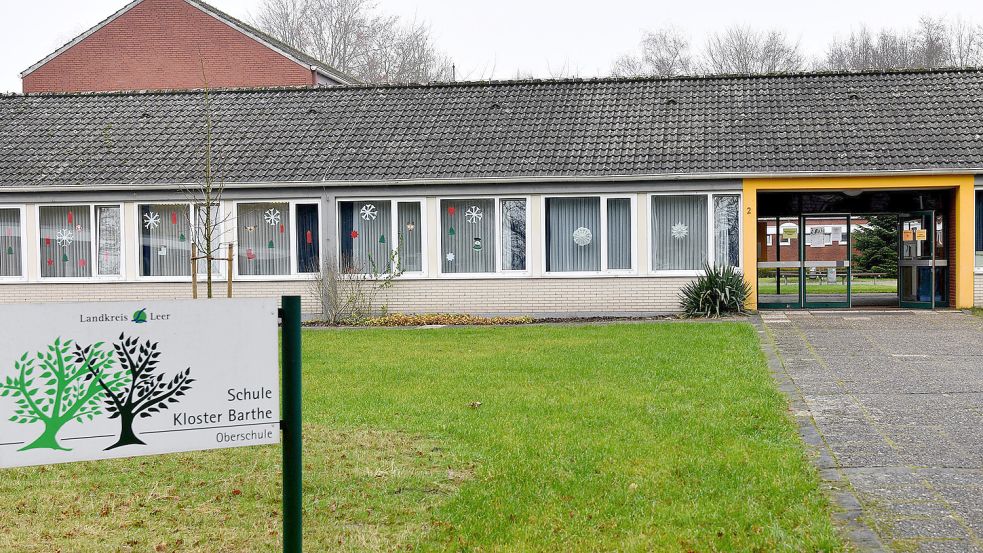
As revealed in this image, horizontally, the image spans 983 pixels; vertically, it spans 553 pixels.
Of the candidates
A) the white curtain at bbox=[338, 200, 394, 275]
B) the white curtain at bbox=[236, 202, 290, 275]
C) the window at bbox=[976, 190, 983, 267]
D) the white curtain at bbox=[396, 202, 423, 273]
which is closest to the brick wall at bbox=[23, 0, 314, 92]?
the white curtain at bbox=[236, 202, 290, 275]

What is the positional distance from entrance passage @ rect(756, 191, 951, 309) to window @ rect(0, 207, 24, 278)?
15.6m

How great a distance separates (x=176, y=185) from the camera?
879 inches

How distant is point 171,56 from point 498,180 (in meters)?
19.2

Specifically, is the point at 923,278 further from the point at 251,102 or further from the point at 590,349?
the point at 251,102

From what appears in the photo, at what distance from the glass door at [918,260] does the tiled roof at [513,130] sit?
1660 millimetres

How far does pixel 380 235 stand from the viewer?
22.5 metres

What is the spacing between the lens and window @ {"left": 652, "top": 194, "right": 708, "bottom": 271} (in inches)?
855

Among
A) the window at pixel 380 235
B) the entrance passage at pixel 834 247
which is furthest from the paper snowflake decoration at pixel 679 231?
the window at pixel 380 235

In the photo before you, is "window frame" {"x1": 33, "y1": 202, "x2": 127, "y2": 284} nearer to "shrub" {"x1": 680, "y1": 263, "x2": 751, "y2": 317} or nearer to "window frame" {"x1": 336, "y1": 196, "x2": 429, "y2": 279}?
"window frame" {"x1": 336, "y1": 196, "x2": 429, "y2": 279}

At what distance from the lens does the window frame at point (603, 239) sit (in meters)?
21.8

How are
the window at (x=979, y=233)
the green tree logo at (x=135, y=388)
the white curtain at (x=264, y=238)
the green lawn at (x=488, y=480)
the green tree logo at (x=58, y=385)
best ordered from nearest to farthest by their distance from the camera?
1. the green tree logo at (x=58, y=385)
2. the green tree logo at (x=135, y=388)
3. the green lawn at (x=488, y=480)
4. the window at (x=979, y=233)
5. the white curtain at (x=264, y=238)

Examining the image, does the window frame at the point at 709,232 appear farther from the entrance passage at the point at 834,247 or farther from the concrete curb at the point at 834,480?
the concrete curb at the point at 834,480

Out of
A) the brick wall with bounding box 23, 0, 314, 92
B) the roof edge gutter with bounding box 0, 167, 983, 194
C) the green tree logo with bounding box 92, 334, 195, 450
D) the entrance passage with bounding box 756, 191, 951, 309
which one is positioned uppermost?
the brick wall with bounding box 23, 0, 314, 92

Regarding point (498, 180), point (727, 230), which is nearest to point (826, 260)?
point (727, 230)
